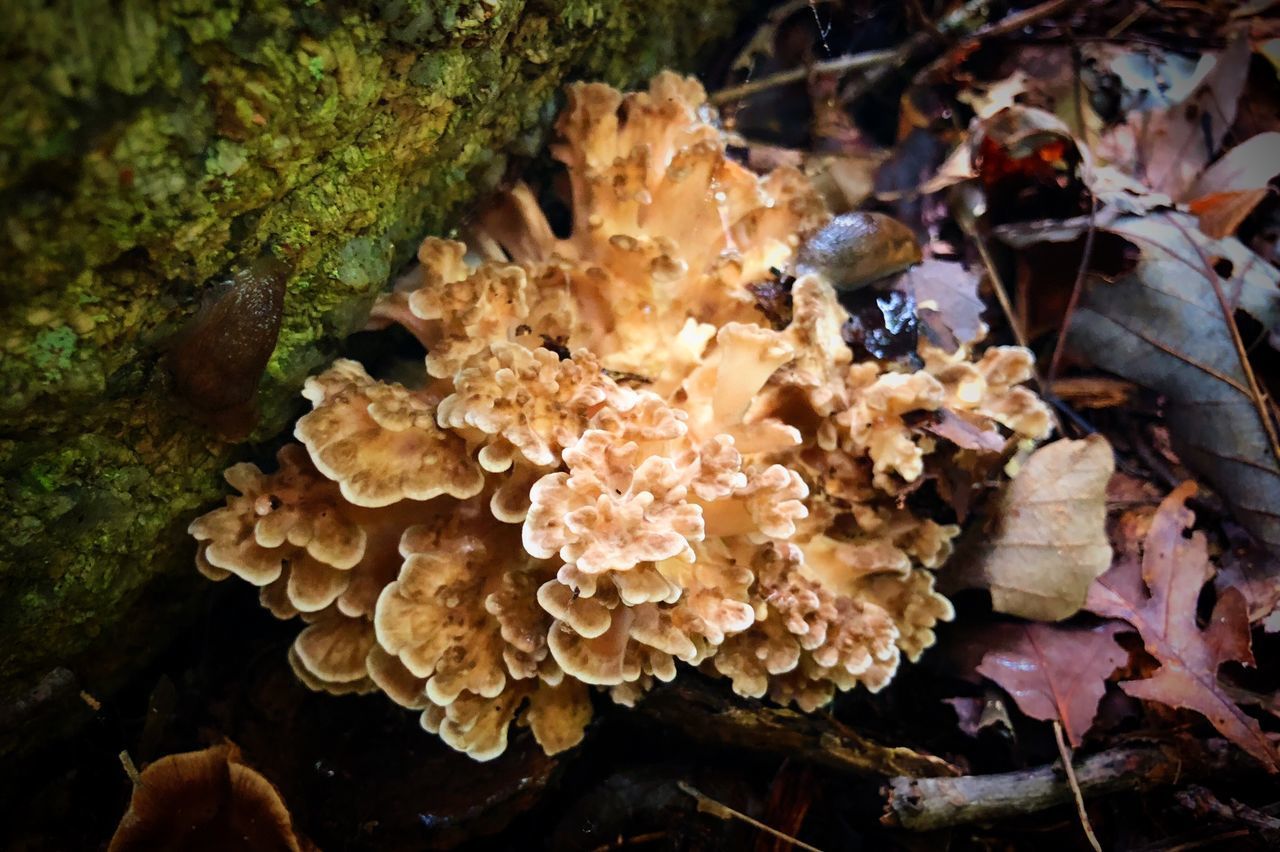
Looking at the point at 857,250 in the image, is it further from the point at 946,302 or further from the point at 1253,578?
the point at 1253,578

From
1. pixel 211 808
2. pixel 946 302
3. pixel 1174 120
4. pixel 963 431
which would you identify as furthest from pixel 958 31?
pixel 211 808

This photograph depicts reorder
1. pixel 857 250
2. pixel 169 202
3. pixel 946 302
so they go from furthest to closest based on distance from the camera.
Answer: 1. pixel 946 302
2. pixel 857 250
3. pixel 169 202

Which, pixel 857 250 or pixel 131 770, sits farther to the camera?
pixel 857 250

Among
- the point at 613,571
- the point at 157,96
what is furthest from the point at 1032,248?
the point at 157,96

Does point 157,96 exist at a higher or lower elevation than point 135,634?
higher

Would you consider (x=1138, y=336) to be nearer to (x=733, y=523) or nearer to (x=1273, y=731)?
(x=1273, y=731)

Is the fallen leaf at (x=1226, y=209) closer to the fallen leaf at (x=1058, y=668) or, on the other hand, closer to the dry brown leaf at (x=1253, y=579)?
the dry brown leaf at (x=1253, y=579)

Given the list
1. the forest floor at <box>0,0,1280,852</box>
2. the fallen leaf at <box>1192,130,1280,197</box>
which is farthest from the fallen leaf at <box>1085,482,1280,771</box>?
the fallen leaf at <box>1192,130,1280,197</box>
